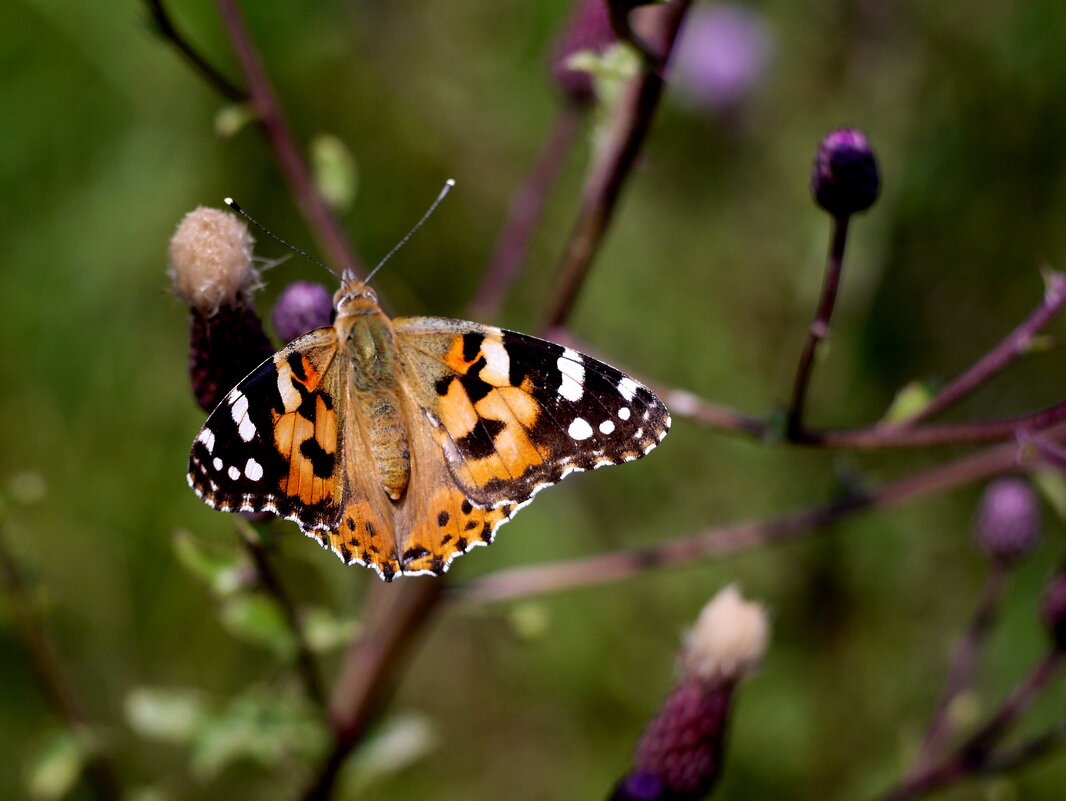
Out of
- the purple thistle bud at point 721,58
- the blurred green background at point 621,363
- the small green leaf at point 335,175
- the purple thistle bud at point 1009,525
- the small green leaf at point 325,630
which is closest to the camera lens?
the small green leaf at point 325,630

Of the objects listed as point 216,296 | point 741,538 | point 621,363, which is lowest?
point 621,363

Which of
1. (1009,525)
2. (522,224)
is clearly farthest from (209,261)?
(1009,525)

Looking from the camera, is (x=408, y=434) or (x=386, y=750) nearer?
(x=408, y=434)

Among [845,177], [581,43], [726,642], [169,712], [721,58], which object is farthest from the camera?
[721,58]

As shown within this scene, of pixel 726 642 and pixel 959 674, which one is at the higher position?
pixel 726 642

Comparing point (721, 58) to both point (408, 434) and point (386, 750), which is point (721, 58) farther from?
point (386, 750)

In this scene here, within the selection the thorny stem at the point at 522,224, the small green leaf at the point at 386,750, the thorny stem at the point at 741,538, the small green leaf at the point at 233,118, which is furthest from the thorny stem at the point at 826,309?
the small green leaf at the point at 386,750

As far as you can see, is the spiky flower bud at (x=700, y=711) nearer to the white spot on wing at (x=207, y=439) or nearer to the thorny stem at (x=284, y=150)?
the white spot on wing at (x=207, y=439)

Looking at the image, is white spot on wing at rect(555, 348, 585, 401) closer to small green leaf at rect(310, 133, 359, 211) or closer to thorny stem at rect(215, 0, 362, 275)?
thorny stem at rect(215, 0, 362, 275)
